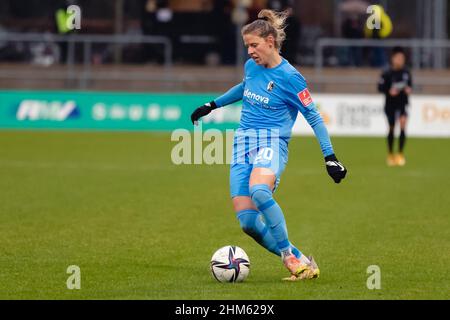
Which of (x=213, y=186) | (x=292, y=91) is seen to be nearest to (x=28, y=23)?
(x=213, y=186)

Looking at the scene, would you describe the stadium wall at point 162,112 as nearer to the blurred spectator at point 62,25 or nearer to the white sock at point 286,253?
the blurred spectator at point 62,25

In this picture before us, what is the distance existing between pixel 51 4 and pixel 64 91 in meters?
6.12

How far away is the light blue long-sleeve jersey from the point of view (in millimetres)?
9148

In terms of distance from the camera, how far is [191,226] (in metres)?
12.9

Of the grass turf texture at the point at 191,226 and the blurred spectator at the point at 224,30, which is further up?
the blurred spectator at the point at 224,30

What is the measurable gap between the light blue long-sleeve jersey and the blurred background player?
40.2ft

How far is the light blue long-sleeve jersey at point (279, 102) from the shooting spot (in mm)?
9148

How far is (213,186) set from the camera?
17.7 m

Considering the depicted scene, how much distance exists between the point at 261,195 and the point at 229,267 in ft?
2.23

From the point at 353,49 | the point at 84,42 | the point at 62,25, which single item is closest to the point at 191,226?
the point at 62,25

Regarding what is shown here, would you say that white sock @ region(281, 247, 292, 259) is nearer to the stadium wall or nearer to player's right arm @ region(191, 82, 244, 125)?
player's right arm @ region(191, 82, 244, 125)

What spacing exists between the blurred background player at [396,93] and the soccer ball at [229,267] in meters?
12.5

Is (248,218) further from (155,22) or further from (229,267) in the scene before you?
(155,22)

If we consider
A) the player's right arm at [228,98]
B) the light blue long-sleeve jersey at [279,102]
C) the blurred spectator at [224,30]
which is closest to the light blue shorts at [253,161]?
the light blue long-sleeve jersey at [279,102]
